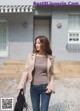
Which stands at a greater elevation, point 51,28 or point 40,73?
point 51,28

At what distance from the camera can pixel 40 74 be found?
6781 millimetres

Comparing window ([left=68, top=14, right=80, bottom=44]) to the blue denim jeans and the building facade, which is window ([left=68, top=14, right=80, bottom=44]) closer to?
the building facade

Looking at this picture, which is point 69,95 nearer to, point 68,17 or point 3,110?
point 3,110

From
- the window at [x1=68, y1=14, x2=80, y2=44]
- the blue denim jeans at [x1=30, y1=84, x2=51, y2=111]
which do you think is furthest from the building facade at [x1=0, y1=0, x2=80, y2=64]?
the blue denim jeans at [x1=30, y1=84, x2=51, y2=111]

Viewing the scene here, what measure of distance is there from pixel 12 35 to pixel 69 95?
8.39 meters

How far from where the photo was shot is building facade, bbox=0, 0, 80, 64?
1858 cm

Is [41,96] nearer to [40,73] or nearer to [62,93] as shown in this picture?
[40,73]

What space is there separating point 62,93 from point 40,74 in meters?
4.87

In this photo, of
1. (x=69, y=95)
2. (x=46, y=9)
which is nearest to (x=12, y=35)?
(x=46, y=9)

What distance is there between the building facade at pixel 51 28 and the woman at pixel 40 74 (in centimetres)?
1161

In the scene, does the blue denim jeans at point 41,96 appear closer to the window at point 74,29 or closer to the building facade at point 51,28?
the building facade at point 51,28

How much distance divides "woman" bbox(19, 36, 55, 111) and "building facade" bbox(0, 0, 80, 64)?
1161 cm

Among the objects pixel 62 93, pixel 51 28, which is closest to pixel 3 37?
pixel 51 28

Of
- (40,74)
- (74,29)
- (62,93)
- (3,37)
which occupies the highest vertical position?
(74,29)
